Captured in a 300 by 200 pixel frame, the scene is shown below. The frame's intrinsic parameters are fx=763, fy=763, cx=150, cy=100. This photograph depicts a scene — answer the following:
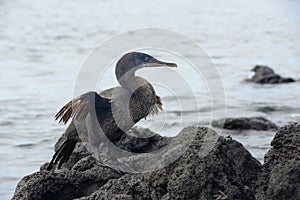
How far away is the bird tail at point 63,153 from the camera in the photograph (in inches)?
265

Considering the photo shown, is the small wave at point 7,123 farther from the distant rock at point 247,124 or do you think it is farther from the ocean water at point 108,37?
the distant rock at point 247,124

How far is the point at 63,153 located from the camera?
6766 millimetres

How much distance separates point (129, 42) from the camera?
21.7 m

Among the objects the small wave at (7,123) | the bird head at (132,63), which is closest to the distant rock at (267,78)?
the small wave at (7,123)

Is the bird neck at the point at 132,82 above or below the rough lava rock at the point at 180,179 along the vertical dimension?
above

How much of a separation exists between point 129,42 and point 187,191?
16739 millimetres

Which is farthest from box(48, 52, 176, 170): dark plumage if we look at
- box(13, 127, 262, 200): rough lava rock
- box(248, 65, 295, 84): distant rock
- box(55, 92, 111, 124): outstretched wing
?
box(248, 65, 295, 84): distant rock

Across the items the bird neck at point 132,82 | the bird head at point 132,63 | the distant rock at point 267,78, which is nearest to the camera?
the bird neck at point 132,82

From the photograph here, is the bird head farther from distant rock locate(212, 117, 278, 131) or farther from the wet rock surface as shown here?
distant rock locate(212, 117, 278, 131)

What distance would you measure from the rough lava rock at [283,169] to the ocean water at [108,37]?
3067mm

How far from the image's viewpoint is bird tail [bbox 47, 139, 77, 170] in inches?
265

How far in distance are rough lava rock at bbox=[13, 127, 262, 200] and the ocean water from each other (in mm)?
2048

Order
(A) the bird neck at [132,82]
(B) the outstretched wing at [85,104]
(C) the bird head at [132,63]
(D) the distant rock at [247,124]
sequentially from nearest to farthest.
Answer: (B) the outstretched wing at [85,104] → (A) the bird neck at [132,82] → (C) the bird head at [132,63] → (D) the distant rock at [247,124]

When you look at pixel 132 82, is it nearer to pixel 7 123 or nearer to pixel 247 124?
pixel 247 124
